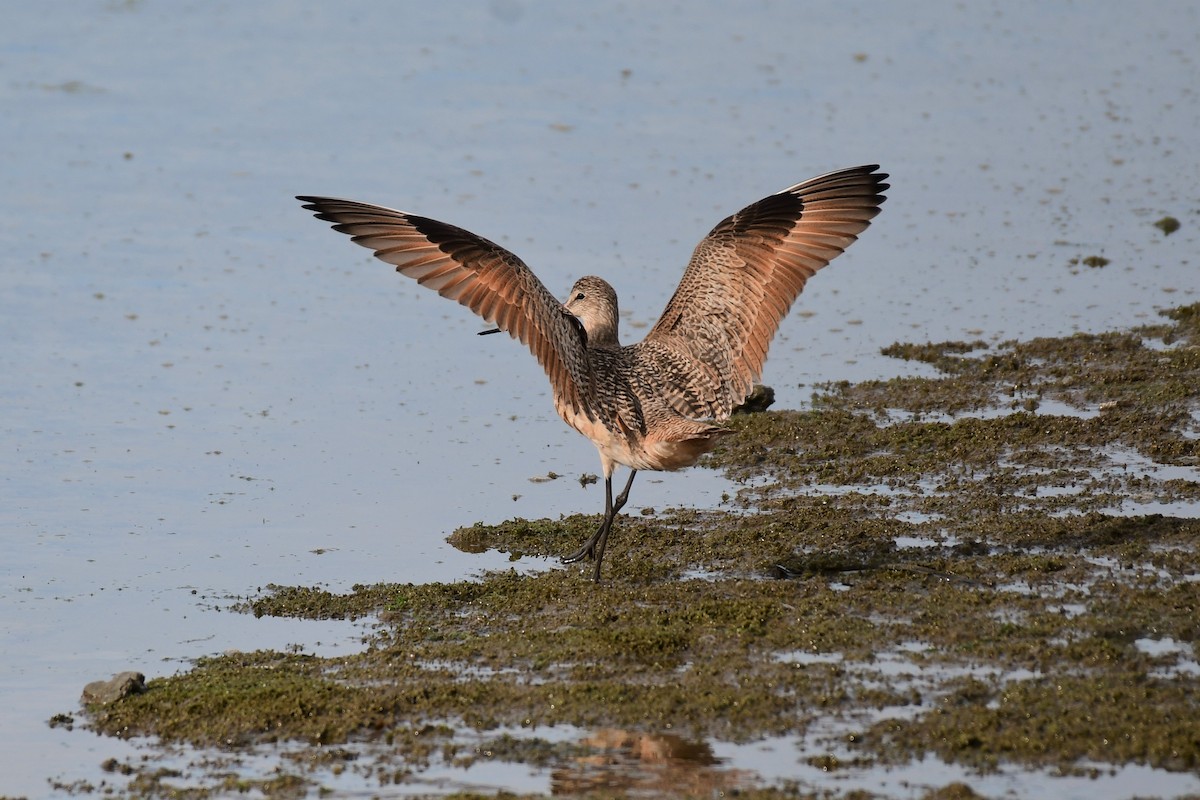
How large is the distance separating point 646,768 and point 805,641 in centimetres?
106

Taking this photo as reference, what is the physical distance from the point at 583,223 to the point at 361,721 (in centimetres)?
698

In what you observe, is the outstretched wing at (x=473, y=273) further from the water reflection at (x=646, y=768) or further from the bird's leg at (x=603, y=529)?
the water reflection at (x=646, y=768)

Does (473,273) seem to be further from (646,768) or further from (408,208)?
(408,208)

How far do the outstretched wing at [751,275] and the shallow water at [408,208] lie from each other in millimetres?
835

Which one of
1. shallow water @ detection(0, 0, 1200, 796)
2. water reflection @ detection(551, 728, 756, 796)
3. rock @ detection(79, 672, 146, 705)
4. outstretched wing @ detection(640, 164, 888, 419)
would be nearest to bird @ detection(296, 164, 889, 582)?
outstretched wing @ detection(640, 164, 888, 419)

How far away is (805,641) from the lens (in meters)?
5.86

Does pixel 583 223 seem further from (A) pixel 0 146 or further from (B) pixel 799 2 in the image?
(B) pixel 799 2

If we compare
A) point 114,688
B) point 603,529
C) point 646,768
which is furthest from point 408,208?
point 646,768

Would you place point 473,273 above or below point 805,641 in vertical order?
above

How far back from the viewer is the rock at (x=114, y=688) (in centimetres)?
561

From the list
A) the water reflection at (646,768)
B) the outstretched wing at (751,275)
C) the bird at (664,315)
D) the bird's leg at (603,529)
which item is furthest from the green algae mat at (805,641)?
the outstretched wing at (751,275)

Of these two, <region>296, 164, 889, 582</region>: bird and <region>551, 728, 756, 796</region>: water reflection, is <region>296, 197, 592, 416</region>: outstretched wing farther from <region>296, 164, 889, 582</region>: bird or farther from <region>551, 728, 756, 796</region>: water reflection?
<region>551, 728, 756, 796</region>: water reflection

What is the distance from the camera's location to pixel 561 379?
270 inches

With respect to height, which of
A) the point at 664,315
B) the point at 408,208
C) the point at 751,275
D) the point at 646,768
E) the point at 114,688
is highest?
the point at 408,208
